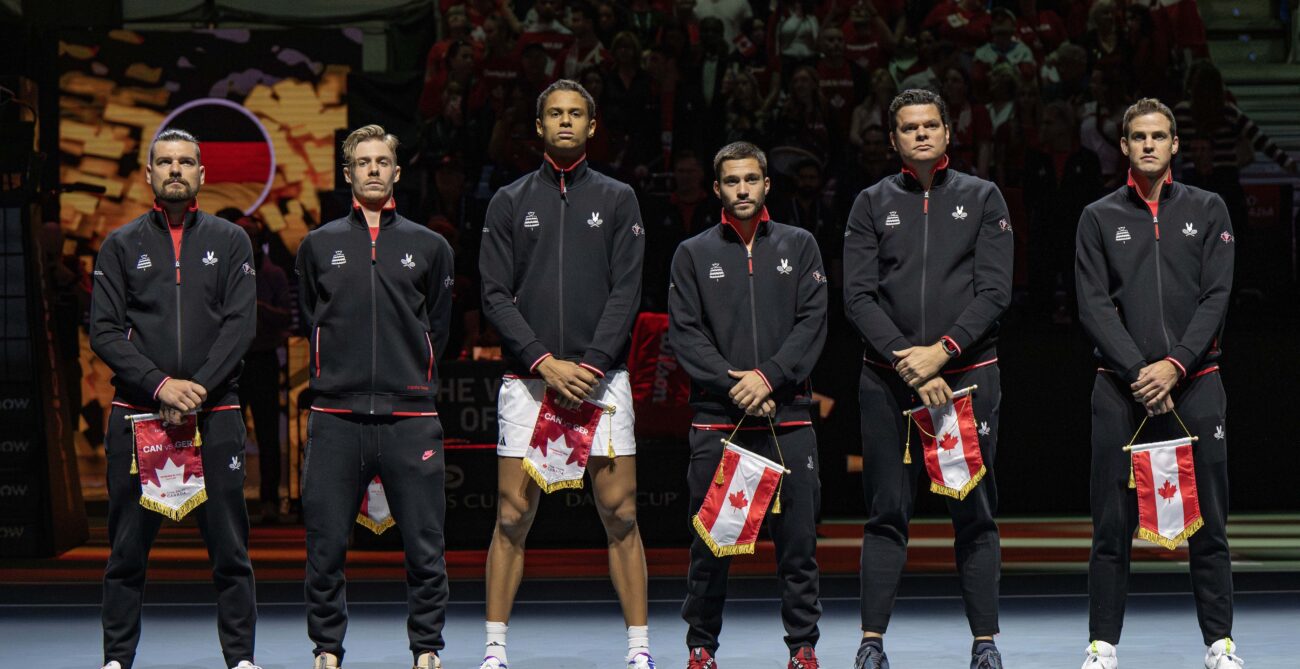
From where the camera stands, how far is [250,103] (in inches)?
520

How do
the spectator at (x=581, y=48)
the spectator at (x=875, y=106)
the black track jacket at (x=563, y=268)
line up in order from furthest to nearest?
the spectator at (x=581, y=48) → the spectator at (x=875, y=106) → the black track jacket at (x=563, y=268)

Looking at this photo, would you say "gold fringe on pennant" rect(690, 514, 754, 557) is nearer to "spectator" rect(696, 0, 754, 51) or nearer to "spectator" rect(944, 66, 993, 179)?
"spectator" rect(944, 66, 993, 179)

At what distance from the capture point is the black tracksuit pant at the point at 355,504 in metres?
5.32

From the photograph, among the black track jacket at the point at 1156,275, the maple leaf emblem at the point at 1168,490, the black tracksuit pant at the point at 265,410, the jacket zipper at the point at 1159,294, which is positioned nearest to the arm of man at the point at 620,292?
the black track jacket at the point at 1156,275

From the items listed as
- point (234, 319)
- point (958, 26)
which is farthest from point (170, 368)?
point (958, 26)

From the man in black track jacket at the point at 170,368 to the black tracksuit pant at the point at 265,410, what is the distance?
4.89 m

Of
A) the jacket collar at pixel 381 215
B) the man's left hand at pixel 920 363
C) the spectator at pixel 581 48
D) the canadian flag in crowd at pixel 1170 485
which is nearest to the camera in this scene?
the man's left hand at pixel 920 363

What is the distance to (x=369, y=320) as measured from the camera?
541 cm

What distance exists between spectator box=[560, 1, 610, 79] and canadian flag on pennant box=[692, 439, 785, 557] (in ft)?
23.3

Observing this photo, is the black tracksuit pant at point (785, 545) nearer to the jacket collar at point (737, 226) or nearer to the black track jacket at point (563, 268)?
the black track jacket at point (563, 268)

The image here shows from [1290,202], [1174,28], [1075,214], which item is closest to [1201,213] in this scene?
[1075,214]

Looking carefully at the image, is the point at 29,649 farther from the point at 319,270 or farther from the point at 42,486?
the point at 42,486

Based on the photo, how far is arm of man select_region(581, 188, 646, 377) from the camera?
17.6 ft

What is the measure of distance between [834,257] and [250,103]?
18.3ft
